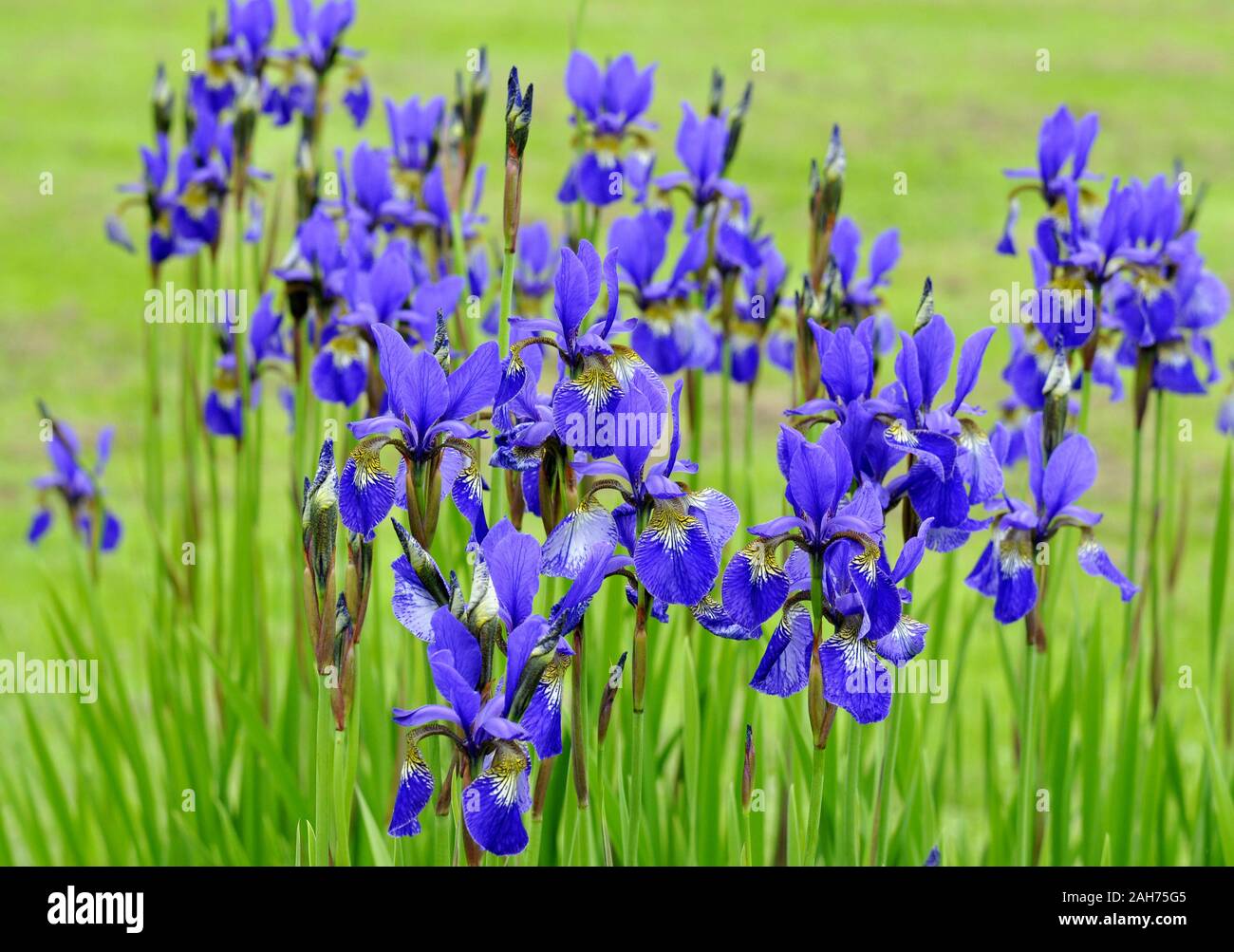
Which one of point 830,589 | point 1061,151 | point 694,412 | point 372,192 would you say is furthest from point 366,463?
point 1061,151

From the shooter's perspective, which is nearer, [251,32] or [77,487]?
[251,32]

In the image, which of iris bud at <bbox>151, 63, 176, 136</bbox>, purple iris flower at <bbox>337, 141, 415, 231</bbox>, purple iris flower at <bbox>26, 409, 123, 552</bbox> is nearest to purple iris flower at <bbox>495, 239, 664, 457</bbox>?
purple iris flower at <bbox>337, 141, 415, 231</bbox>

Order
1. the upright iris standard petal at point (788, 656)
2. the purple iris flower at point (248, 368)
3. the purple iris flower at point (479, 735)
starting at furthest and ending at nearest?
the purple iris flower at point (248, 368) → the upright iris standard petal at point (788, 656) → the purple iris flower at point (479, 735)

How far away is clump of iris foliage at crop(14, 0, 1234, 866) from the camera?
1.82m

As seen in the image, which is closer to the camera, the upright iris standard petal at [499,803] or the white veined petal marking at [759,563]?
the upright iris standard petal at [499,803]

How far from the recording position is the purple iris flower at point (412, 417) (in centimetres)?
185

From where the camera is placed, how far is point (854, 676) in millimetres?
1793

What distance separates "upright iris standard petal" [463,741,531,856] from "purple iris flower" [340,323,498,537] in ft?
1.35

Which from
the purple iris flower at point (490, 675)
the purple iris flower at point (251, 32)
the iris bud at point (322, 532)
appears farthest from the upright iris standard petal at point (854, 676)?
the purple iris flower at point (251, 32)

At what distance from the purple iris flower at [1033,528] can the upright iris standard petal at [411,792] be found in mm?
1088

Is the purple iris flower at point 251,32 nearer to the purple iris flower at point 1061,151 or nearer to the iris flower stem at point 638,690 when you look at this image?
Result: the purple iris flower at point 1061,151

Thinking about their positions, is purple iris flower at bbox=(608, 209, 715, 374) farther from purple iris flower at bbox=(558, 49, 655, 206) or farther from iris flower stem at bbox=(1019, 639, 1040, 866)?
iris flower stem at bbox=(1019, 639, 1040, 866)

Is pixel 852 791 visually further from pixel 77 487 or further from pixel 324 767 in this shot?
pixel 77 487

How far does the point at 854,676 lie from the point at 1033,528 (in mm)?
754
